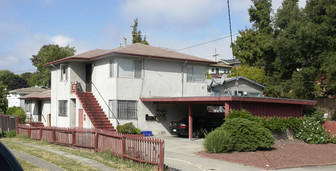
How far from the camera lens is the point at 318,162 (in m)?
15.7

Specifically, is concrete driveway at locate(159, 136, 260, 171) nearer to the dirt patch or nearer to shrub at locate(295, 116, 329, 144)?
the dirt patch

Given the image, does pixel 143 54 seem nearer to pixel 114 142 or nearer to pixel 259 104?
pixel 259 104

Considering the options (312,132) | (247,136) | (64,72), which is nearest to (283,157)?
(247,136)

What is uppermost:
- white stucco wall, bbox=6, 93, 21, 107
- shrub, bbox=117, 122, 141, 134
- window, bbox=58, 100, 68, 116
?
white stucco wall, bbox=6, 93, 21, 107

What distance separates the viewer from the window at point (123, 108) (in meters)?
25.9

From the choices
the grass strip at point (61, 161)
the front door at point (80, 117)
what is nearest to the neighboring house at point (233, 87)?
the front door at point (80, 117)

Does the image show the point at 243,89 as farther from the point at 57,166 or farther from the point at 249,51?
the point at 57,166

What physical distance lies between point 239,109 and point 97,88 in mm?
12221

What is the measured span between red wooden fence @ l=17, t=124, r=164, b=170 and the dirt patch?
342 centimetres

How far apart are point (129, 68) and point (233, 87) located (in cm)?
1165

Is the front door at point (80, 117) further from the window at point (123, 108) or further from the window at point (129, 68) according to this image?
the window at point (129, 68)

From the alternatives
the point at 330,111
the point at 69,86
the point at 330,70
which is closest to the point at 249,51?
the point at 330,111

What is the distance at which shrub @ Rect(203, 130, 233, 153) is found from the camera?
16.7 meters

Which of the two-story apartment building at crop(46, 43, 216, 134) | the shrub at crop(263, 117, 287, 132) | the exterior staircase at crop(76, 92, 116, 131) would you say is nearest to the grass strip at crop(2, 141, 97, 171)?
the exterior staircase at crop(76, 92, 116, 131)
